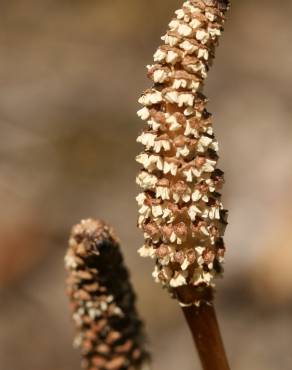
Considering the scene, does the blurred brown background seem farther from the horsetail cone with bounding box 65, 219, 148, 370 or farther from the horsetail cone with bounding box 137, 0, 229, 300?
the horsetail cone with bounding box 137, 0, 229, 300

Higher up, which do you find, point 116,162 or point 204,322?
point 116,162

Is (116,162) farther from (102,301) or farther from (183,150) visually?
(183,150)

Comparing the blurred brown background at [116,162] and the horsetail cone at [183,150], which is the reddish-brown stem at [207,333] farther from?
the blurred brown background at [116,162]

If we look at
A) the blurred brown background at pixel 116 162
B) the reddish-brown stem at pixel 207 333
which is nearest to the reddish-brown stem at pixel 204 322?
the reddish-brown stem at pixel 207 333

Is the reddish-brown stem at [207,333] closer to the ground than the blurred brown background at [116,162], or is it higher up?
closer to the ground

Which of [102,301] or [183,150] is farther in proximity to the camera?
[102,301]

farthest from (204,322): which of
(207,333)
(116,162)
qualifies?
(116,162)

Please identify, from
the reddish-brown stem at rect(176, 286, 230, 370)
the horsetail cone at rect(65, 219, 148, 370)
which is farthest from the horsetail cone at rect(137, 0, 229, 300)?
the horsetail cone at rect(65, 219, 148, 370)
